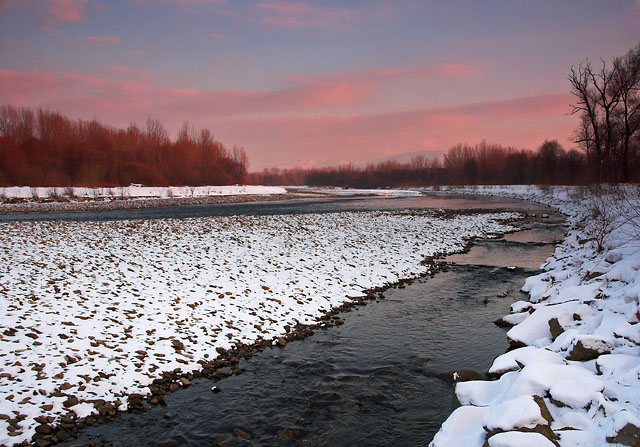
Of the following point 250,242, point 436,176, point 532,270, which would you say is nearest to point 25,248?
point 250,242

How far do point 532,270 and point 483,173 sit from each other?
118m

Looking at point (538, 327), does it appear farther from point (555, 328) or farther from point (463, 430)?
point (463, 430)

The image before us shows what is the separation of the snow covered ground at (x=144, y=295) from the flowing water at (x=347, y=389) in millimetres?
952

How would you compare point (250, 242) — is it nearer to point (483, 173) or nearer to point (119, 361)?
point (119, 361)

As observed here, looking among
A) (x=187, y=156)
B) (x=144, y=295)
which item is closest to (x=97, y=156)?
(x=187, y=156)

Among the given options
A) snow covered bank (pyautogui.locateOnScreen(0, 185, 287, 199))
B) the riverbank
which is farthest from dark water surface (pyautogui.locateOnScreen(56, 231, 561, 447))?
snow covered bank (pyautogui.locateOnScreen(0, 185, 287, 199))

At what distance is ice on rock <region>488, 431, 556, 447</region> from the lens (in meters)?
4.41

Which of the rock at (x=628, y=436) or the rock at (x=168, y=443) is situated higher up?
the rock at (x=628, y=436)

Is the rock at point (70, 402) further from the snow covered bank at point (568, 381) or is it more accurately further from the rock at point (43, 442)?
the snow covered bank at point (568, 381)

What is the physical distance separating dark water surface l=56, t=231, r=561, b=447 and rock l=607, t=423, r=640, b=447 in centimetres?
252

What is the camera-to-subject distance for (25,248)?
1577cm

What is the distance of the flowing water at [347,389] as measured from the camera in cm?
625

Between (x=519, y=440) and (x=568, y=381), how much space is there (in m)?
1.70

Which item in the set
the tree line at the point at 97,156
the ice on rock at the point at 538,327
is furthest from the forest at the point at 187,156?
the ice on rock at the point at 538,327
